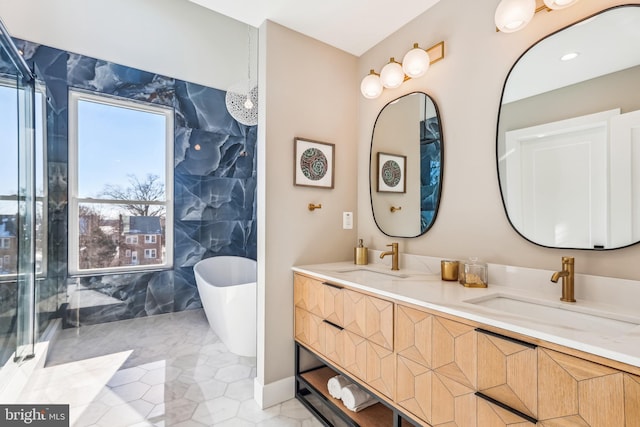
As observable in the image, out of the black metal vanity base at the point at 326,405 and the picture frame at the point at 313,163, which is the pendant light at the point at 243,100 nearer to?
the picture frame at the point at 313,163

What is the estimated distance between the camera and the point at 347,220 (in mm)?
2311

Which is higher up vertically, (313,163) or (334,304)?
(313,163)

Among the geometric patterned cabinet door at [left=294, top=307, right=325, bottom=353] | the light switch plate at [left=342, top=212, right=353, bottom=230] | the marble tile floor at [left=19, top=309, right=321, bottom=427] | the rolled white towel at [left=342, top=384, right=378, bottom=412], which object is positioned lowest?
the marble tile floor at [left=19, top=309, right=321, bottom=427]

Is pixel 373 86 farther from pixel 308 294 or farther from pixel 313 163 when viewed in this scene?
pixel 308 294

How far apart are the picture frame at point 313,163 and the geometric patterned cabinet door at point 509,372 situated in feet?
4.58

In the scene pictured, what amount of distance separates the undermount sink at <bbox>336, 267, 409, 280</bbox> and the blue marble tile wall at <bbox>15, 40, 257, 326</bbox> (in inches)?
104

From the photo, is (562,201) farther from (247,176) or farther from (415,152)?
(247,176)

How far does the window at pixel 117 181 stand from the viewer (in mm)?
3312

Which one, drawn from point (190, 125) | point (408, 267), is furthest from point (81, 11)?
point (408, 267)

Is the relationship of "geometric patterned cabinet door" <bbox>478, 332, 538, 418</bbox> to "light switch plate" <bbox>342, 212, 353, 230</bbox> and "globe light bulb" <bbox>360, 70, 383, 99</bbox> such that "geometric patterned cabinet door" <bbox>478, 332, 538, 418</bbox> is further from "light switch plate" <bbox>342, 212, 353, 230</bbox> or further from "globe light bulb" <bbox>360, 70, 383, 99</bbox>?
"globe light bulb" <bbox>360, 70, 383, 99</bbox>

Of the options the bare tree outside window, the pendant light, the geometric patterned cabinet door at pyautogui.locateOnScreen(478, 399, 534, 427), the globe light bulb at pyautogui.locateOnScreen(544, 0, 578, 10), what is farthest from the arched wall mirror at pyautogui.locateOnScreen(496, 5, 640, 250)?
the bare tree outside window

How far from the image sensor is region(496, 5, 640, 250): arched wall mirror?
3.68 ft

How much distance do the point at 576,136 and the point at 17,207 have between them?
3442 millimetres

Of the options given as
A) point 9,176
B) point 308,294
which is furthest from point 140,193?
point 308,294
